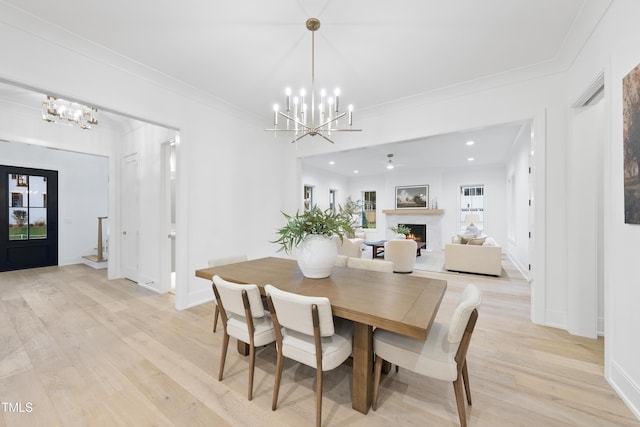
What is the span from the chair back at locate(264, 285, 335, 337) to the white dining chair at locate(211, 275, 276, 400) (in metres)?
0.21

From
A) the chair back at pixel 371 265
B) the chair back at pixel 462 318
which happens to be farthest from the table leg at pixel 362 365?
the chair back at pixel 371 265

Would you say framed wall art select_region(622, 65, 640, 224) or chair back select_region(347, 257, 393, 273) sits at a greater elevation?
framed wall art select_region(622, 65, 640, 224)

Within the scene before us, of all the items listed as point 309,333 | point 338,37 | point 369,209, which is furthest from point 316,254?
point 369,209

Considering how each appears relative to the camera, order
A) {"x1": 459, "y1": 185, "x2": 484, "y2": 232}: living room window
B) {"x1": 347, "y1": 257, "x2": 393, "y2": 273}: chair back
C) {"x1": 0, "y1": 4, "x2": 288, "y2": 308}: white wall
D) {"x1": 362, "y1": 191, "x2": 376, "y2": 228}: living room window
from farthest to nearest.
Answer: {"x1": 362, "y1": 191, "x2": 376, "y2": 228}: living room window, {"x1": 459, "y1": 185, "x2": 484, "y2": 232}: living room window, {"x1": 347, "y1": 257, "x2": 393, "y2": 273}: chair back, {"x1": 0, "y1": 4, "x2": 288, "y2": 308}: white wall

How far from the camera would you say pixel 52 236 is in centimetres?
565

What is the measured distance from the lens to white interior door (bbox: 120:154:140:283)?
4.44 m

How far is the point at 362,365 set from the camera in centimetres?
153

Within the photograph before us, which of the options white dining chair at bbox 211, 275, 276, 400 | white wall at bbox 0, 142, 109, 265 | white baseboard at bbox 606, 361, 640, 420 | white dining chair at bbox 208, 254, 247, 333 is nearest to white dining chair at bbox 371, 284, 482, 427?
white dining chair at bbox 211, 275, 276, 400

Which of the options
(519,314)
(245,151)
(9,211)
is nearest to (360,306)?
(519,314)

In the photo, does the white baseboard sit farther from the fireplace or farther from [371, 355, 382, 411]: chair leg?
the fireplace

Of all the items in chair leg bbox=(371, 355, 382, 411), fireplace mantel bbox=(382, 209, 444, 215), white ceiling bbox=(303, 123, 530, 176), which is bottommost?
chair leg bbox=(371, 355, 382, 411)

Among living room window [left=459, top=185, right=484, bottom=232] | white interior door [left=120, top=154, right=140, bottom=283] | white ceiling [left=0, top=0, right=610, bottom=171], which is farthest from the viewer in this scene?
living room window [left=459, top=185, right=484, bottom=232]

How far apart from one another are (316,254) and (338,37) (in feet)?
6.48

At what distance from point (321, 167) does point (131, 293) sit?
6.33m
